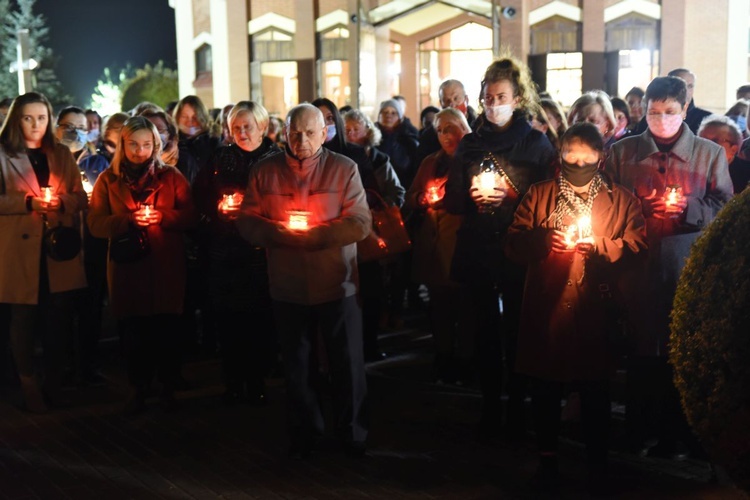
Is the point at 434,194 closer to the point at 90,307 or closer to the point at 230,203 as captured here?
the point at 230,203

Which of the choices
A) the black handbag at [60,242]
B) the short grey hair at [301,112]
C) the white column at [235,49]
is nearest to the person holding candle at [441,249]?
the short grey hair at [301,112]

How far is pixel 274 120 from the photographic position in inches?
494

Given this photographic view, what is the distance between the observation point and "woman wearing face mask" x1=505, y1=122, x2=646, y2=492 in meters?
5.79

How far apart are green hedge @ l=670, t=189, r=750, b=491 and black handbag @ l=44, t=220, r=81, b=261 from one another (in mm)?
4982

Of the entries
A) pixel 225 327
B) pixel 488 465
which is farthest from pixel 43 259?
pixel 488 465

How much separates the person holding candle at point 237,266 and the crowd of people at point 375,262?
0.6 inches

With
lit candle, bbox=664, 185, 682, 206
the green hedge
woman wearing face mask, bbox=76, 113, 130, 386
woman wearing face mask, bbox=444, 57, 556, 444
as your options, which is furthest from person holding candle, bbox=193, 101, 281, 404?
the green hedge

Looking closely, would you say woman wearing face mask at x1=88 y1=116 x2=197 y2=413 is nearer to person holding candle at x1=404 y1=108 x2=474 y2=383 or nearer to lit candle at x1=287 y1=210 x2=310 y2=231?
lit candle at x1=287 y1=210 x2=310 y2=231

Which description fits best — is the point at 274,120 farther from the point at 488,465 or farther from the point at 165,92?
the point at 165,92

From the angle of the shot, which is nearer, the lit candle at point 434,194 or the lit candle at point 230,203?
the lit candle at point 230,203

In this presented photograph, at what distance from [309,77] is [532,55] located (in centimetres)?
760

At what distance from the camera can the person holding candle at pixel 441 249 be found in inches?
332

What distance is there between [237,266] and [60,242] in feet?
4.45

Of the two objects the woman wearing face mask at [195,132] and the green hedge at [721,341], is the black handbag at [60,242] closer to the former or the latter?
the woman wearing face mask at [195,132]
